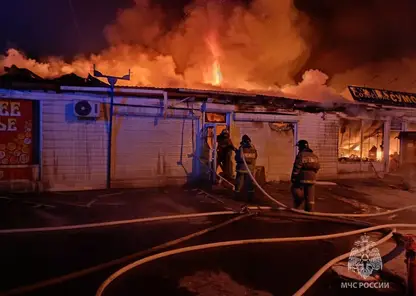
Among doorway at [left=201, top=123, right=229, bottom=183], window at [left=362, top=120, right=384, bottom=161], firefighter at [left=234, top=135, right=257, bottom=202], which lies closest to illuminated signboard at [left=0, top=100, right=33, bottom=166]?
doorway at [left=201, top=123, right=229, bottom=183]

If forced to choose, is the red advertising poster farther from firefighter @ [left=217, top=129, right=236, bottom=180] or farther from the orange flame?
the orange flame

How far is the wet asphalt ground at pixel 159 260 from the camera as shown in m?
3.96

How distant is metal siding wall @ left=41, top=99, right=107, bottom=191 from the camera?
973 cm

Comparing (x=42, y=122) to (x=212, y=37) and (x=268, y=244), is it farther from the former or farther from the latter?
(x=212, y=37)

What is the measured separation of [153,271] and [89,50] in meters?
21.4

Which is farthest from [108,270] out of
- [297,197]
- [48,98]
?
[48,98]

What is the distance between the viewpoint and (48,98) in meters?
9.68

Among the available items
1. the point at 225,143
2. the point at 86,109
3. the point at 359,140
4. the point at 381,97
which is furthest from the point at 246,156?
the point at 381,97

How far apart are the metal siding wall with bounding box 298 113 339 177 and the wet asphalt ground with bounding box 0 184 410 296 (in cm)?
683

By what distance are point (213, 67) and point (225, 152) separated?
37.7ft

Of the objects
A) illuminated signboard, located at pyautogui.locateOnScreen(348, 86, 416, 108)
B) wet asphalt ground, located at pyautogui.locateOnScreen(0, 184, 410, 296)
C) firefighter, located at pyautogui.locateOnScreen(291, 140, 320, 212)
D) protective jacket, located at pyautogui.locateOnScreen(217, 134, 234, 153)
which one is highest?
illuminated signboard, located at pyautogui.locateOnScreen(348, 86, 416, 108)

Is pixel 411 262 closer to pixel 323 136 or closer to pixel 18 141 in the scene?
pixel 18 141

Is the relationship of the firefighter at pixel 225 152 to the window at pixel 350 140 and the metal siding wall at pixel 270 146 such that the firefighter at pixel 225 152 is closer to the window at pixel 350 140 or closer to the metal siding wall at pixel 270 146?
the metal siding wall at pixel 270 146

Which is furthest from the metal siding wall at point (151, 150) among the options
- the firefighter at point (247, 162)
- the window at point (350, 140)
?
the window at point (350, 140)
